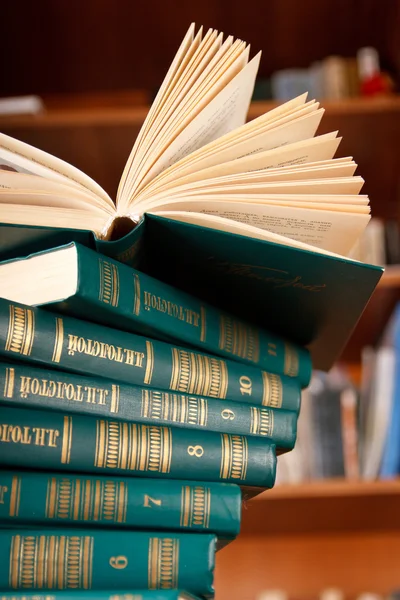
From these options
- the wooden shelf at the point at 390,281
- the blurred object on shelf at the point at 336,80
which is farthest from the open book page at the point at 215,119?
the blurred object on shelf at the point at 336,80

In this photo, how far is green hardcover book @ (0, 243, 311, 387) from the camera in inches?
21.5

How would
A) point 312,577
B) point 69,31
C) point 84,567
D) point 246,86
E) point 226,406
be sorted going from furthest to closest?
point 69,31 < point 312,577 < point 246,86 < point 226,406 < point 84,567

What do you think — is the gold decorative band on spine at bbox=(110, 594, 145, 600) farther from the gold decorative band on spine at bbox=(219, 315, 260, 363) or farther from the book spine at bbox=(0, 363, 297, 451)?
the gold decorative band on spine at bbox=(219, 315, 260, 363)

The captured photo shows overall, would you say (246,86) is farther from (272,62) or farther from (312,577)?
(312,577)

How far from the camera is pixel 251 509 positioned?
131cm

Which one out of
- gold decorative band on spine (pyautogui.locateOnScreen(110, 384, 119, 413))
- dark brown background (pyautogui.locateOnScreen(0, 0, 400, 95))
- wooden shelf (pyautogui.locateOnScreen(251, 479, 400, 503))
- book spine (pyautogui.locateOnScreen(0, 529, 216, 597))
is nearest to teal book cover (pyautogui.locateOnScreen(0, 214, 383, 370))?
gold decorative band on spine (pyautogui.locateOnScreen(110, 384, 119, 413))

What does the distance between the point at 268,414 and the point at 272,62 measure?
123 centimetres

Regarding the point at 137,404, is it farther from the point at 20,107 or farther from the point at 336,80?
the point at 336,80

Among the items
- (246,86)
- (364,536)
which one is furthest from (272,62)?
(364,536)

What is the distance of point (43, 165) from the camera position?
606 mm

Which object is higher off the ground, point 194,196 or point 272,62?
point 272,62

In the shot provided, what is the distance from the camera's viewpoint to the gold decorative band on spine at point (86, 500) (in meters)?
0.52

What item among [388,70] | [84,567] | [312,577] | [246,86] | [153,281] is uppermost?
[388,70]

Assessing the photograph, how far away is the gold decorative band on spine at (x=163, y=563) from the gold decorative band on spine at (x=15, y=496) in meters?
0.11
